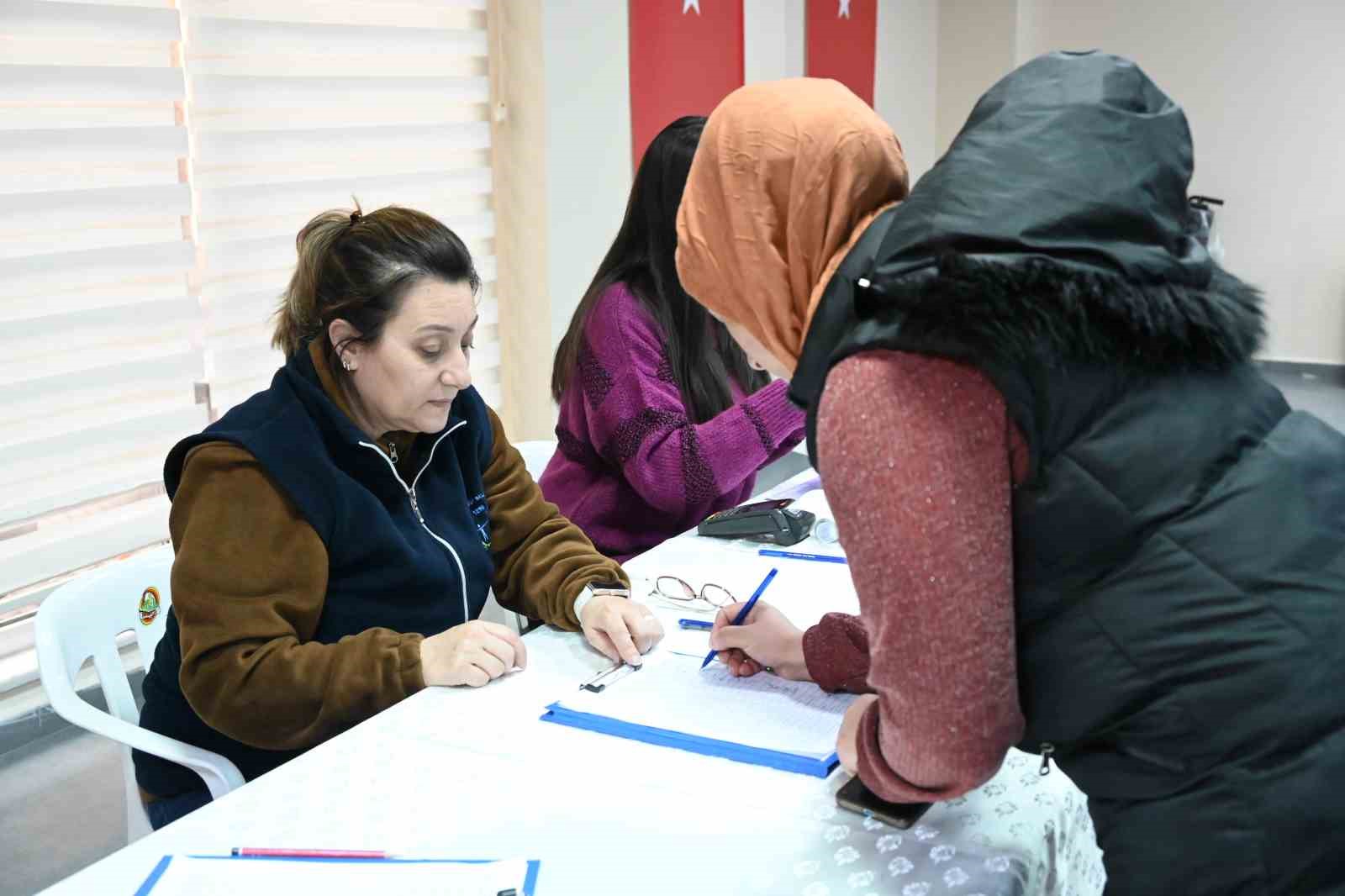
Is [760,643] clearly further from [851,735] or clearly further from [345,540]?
[345,540]

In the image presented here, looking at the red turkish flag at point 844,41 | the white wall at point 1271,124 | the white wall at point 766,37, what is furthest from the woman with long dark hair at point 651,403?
the white wall at point 1271,124

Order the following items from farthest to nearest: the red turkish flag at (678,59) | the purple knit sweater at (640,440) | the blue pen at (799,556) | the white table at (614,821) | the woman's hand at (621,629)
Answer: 1. the red turkish flag at (678,59)
2. the purple knit sweater at (640,440)
3. the blue pen at (799,556)
4. the woman's hand at (621,629)
5. the white table at (614,821)

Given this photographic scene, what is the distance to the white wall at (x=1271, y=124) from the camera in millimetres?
6168

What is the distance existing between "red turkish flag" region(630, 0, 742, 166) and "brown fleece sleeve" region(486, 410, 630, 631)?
1.96 metres

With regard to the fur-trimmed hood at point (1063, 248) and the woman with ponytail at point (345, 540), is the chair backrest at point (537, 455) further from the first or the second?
the fur-trimmed hood at point (1063, 248)

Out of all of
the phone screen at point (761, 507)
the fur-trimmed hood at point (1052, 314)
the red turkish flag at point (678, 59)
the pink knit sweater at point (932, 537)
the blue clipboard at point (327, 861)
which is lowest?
the phone screen at point (761, 507)

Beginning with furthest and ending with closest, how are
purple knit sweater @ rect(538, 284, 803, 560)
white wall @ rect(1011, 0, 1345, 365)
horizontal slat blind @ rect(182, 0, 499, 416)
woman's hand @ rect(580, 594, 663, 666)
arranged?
1. white wall @ rect(1011, 0, 1345, 365)
2. horizontal slat blind @ rect(182, 0, 499, 416)
3. purple knit sweater @ rect(538, 284, 803, 560)
4. woman's hand @ rect(580, 594, 663, 666)

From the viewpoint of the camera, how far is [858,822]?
1.16 m

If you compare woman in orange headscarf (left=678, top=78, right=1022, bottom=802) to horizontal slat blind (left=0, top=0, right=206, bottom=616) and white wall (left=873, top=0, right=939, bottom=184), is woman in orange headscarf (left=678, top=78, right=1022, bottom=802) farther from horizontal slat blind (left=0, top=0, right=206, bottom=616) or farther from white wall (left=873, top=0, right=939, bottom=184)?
white wall (left=873, top=0, right=939, bottom=184)

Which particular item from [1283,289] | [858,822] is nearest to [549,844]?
[858,822]

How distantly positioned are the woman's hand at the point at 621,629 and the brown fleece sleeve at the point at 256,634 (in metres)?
0.23

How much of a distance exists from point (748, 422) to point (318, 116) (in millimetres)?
1451

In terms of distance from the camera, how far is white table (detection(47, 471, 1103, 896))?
3.57 feet

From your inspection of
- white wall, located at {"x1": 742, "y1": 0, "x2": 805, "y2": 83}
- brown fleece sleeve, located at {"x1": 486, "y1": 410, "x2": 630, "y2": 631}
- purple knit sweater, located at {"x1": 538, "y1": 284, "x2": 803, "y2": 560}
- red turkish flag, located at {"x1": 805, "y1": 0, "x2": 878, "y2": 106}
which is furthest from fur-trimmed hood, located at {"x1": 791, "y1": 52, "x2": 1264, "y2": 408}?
red turkish flag, located at {"x1": 805, "y1": 0, "x2": 878, "y2": 106}
